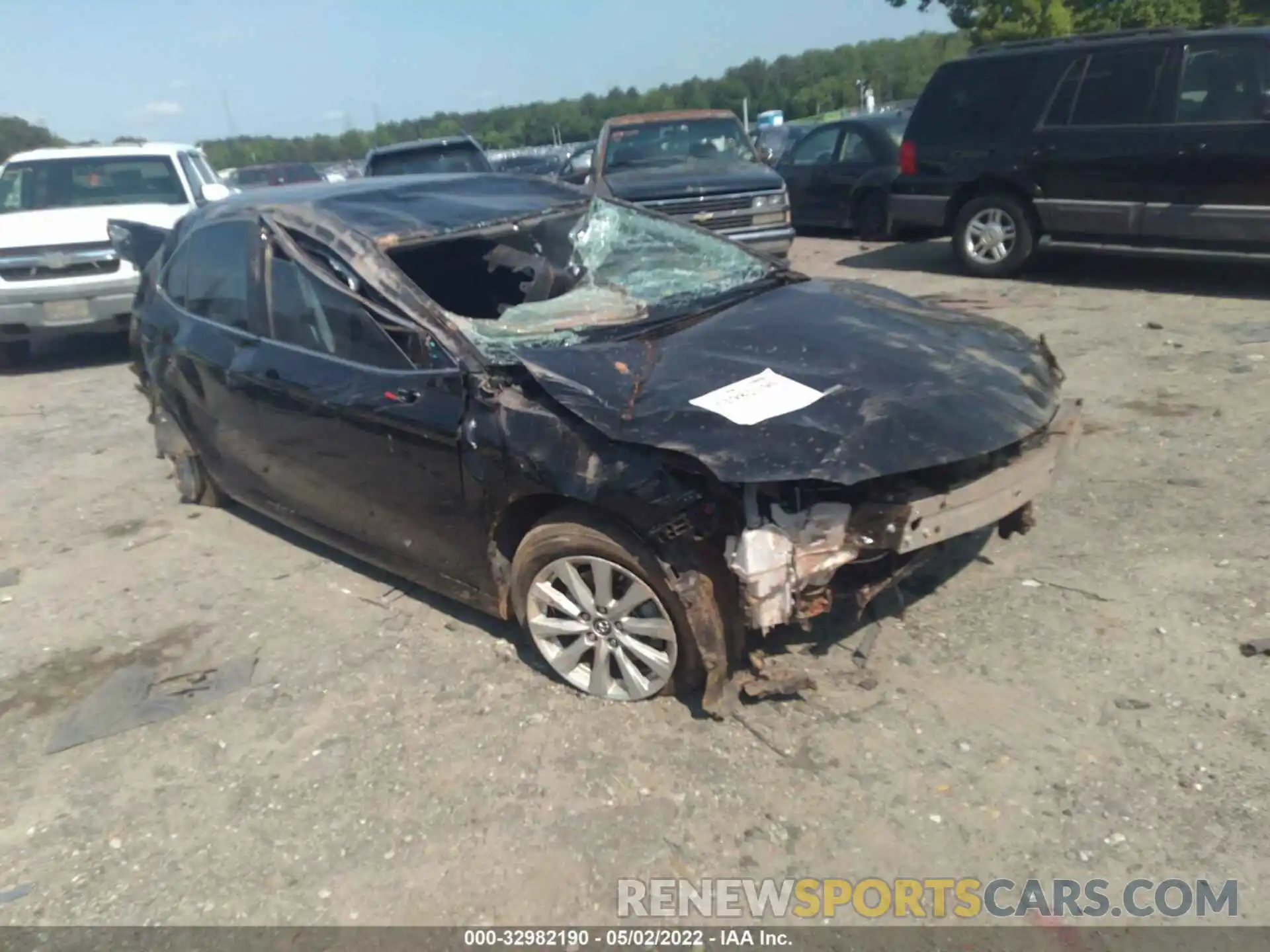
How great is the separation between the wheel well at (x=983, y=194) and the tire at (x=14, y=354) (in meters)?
9.22

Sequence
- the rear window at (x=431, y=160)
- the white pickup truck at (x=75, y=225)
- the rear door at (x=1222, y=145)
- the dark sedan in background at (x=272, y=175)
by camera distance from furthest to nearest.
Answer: the dark sedan in background at (x=272, y=175) < the rear window at (x=431, y=160) < the white pickup truck at (x=75, y=225) < the rear door at (x=1222, y=145)

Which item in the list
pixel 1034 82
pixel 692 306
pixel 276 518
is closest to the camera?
pixel 692 306

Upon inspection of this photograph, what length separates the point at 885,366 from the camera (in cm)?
371

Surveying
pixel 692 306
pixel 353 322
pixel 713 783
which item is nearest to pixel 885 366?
pixel 692 306

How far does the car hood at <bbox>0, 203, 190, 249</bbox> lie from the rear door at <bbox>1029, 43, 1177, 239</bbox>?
7.93 meters

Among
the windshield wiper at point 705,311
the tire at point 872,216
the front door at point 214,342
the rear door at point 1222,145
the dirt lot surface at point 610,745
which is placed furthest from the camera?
the tire at point 872,216

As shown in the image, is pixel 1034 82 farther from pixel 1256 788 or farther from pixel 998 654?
pixel 1256 788

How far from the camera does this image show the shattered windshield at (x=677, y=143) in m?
11.9

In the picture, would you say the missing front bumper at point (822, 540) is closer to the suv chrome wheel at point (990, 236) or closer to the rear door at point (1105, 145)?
the rear door at point (1105, 145)

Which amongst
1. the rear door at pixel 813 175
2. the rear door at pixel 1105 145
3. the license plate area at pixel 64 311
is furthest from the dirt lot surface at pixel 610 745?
the rear door at pixel 813 175

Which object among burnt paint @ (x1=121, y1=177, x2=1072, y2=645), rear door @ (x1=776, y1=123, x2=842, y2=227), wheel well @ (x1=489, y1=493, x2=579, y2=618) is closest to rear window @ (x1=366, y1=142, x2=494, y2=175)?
rear door @ (x1=776, y1=123, x2=842, y2=227)

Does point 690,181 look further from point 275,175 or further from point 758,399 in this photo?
point 275,175

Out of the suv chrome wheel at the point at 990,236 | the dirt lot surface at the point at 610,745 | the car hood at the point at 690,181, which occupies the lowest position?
the dirt lot surface at the point at 610,745

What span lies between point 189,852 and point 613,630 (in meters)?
1.51
